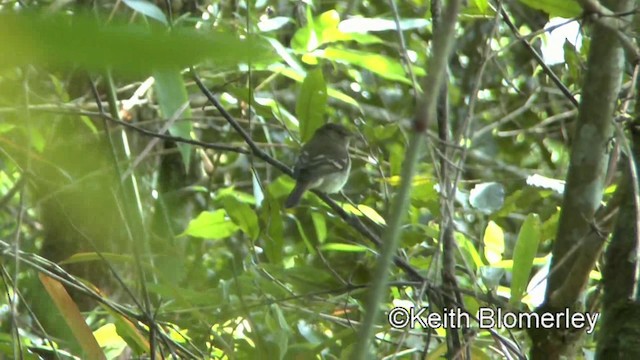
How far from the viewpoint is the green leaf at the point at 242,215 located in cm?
285

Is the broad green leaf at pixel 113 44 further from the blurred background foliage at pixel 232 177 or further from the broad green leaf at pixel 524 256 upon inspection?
the broad green leaf at pixel 524 256

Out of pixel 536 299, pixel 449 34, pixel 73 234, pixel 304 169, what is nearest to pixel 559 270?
pixel 536 299

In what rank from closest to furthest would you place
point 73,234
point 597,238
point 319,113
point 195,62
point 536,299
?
point 195,62 < point 597,238 < point 536,299 < point 319,113 < point 73,234

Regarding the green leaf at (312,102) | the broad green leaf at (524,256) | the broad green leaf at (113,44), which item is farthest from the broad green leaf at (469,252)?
the broad green leaf at (113,44)

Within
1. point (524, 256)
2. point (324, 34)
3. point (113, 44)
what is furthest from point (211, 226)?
point (113, 44)

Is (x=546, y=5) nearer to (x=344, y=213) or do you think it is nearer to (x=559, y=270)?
(x=559, y=270)

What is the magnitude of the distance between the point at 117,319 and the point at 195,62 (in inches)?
96.2

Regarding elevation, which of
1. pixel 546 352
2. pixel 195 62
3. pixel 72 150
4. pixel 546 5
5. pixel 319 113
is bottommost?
pixel 195 62

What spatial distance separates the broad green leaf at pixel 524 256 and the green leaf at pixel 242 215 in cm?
89

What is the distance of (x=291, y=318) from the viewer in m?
3.04

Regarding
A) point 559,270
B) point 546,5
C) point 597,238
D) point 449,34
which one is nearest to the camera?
point 449,34

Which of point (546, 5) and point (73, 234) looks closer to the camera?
point (546, 5)

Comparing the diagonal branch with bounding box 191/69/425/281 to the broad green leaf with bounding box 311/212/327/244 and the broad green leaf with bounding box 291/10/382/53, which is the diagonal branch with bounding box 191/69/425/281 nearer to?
the broad green leaf with bounding box 311/212/327/244

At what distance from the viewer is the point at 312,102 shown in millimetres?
3016
